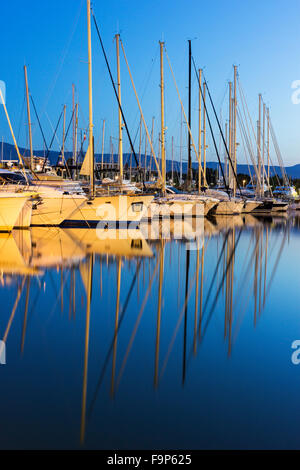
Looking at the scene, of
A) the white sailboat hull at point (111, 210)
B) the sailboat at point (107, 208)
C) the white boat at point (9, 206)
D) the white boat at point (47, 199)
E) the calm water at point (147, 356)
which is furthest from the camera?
the white sailboat hull at point (111, 210)

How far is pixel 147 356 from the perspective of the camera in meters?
6.25

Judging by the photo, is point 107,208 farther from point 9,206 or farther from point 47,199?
point 9,206

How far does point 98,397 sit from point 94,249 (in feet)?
38.2

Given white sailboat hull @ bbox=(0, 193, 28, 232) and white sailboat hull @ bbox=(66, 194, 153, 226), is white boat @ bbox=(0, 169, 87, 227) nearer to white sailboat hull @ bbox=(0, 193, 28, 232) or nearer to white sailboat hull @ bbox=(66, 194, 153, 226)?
white sailboat hull @ bbox=(66, 194, 153, 226)

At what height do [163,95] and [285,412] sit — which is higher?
[163,95]

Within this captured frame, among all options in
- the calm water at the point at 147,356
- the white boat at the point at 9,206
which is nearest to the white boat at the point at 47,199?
the white boat at the point at 9,206

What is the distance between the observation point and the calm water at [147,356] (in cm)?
431

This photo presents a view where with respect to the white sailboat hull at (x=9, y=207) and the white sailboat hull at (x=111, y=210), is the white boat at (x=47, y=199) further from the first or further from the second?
the white sailboat hull at (x=9, y=207)

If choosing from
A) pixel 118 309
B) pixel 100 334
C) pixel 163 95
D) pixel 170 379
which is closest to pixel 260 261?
pixel 118 309

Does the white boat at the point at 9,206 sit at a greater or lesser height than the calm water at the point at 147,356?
greater

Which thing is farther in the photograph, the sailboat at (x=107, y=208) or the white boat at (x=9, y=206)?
the sailboat at (x=107, y=208)

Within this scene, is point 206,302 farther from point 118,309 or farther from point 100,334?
point 100,334

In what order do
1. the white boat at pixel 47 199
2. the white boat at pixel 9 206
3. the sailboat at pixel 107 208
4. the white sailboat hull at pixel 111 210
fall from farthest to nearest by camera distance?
the white sailboat hull at pixel 111 210 < the sailboat at pixel 107 208 < the white boat at pixel 47 199 < the white boat at pixel 9 206
